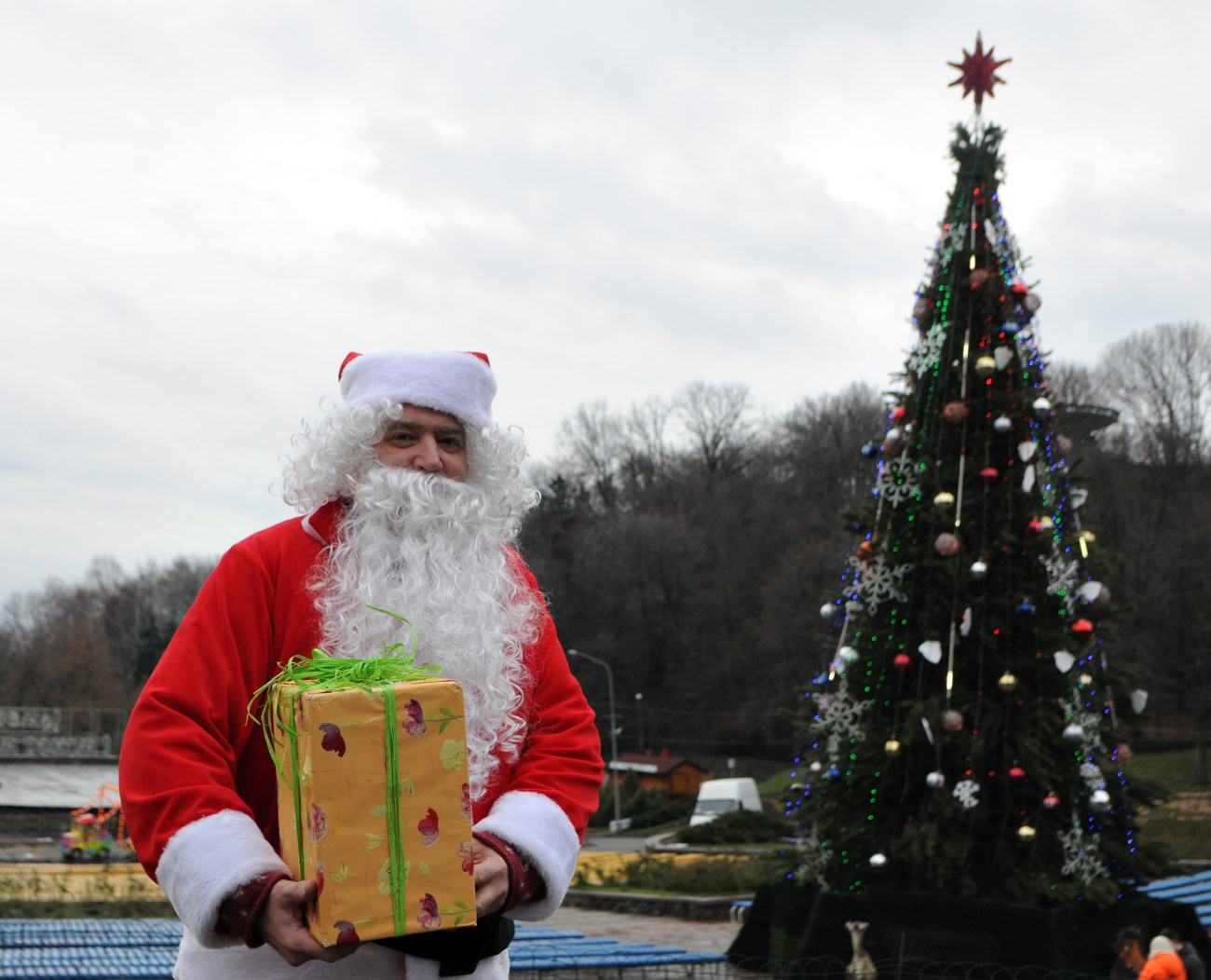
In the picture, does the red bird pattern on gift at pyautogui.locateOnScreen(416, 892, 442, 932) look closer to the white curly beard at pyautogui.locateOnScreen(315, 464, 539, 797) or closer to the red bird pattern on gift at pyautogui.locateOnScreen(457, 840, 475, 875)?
the red bird pattern on gift at pyautogui.locateOnScreen(457, 840, 475, 875)

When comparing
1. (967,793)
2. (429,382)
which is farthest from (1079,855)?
(429,382)

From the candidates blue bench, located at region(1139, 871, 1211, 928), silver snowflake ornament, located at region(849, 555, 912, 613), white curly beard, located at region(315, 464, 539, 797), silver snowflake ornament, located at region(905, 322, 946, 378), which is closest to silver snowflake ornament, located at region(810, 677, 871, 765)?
silver snowflake ornament, located at region(849, 555, 912, 613)

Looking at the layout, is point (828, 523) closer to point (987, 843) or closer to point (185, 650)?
point (987, 843)

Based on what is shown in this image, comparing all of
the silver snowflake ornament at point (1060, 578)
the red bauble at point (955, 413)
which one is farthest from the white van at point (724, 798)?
the red bauble at point (955, 413)

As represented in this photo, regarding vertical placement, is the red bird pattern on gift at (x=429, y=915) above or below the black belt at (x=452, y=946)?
above

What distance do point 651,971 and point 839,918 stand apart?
2543mm

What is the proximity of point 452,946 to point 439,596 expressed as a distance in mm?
735

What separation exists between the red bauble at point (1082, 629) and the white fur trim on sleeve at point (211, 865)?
8176mm

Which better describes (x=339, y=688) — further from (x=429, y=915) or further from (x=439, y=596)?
(x=439, y=596)

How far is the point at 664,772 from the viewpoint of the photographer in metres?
47.3

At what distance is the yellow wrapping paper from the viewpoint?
1953mm

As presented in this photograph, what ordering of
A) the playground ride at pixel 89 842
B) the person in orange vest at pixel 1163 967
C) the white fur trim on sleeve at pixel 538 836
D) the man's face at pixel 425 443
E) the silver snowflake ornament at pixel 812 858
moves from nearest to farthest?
the white fur trim on sleeve at pixel 538 836, the man's face at pixel 425 443, the person in orange vest at pixel 1163 967, the silver snowflake ornament at pixel 812 858, the playground ride at pixel 89 842

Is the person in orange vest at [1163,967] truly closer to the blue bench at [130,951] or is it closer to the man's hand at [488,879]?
the blue bench at [130,951]

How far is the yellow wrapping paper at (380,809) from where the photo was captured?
195 centimetres
